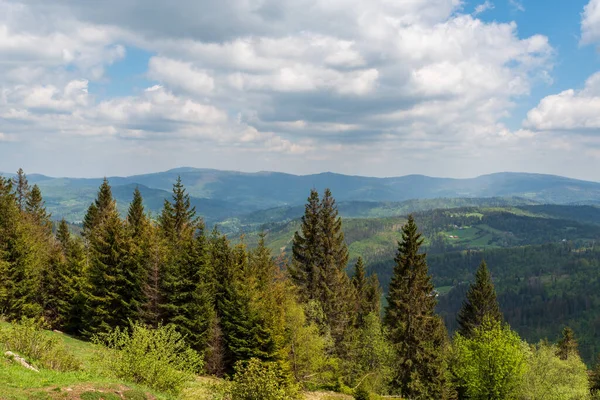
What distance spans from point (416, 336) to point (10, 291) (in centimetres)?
4799

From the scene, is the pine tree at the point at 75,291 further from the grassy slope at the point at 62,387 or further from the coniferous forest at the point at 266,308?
the grassy slope at the point at 62,387

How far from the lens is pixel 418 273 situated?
46156 millimetres

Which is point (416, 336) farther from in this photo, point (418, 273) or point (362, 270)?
point (362, 270)

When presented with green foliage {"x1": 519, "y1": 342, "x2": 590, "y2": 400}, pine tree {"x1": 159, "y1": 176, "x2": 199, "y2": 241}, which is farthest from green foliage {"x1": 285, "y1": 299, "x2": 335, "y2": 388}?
green foliage {"x1": 519, "y1": 342, "x2": 590, "y2": 400}

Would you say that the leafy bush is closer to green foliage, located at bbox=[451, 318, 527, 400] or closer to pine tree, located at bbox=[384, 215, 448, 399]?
pine tree, located at bbox=[384, 215, 448, 399]

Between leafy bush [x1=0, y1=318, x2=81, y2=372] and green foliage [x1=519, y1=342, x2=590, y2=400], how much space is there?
51561 millimetres

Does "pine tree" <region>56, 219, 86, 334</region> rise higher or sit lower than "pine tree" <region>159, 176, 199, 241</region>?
lower

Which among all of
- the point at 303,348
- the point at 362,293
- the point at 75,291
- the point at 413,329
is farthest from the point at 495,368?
the point at 75,291

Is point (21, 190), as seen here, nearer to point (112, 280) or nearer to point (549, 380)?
point (112, 280)

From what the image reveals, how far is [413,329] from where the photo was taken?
4506 cm

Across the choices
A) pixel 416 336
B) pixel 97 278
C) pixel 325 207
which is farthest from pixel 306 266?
pixel 97 278

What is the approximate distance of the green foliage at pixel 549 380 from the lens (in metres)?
49.8

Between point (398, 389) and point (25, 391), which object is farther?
point (398, 389)

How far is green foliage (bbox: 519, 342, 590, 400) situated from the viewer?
49.8 meters
